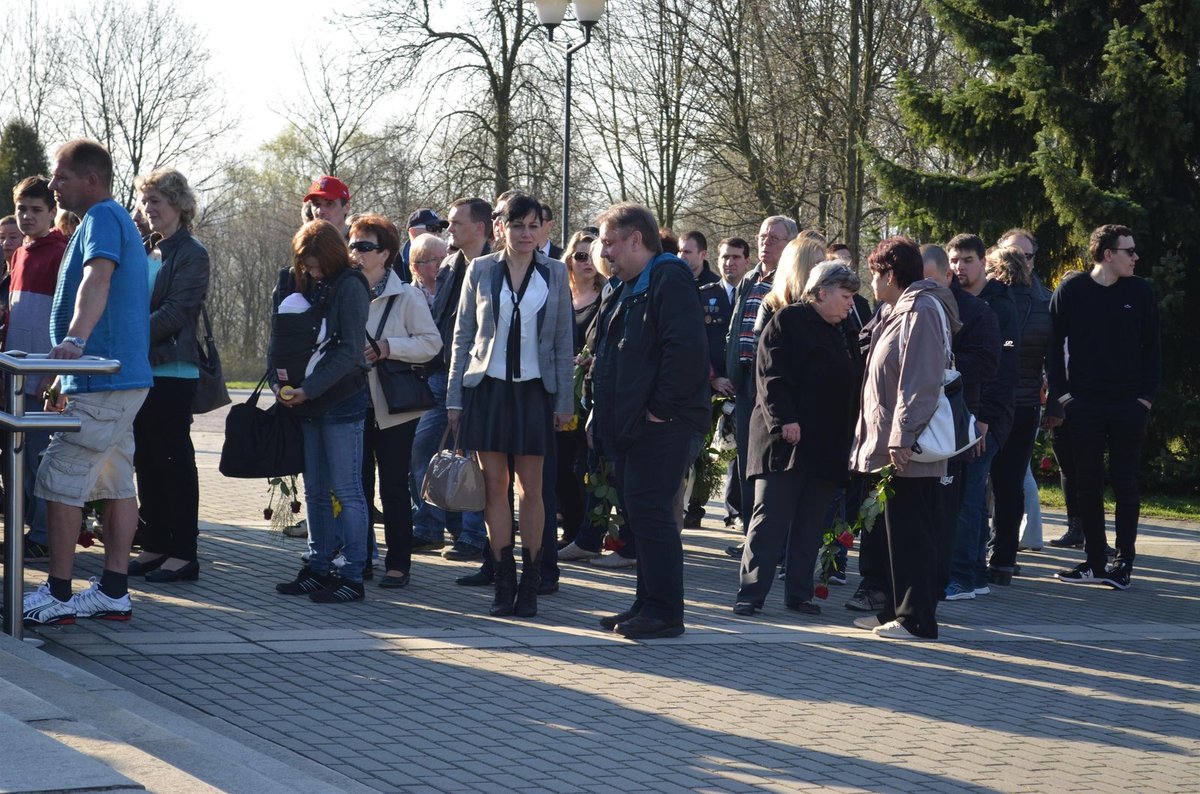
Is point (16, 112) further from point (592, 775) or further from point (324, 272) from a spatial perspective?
point (592, 775)

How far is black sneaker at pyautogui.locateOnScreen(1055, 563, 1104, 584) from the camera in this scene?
9.61 m

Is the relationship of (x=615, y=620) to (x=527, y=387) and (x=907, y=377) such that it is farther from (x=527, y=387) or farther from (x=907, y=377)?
(x=907, y=377)

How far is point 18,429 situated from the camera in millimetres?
5824

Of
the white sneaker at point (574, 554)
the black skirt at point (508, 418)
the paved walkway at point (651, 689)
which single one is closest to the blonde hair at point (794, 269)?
the black skirt at point (508, 418)

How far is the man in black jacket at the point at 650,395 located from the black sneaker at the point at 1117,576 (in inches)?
146

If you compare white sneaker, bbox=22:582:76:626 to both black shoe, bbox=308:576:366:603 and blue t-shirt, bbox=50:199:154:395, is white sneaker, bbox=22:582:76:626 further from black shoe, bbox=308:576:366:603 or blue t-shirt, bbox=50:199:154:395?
black shoe, bbox=308:576:366:603

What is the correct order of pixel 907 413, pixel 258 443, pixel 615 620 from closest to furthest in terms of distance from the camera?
pixel 615 620 < pixel 907 413 < pixel 258 443

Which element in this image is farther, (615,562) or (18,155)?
(18,155)

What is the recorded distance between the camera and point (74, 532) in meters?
6.59

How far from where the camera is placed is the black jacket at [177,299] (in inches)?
307

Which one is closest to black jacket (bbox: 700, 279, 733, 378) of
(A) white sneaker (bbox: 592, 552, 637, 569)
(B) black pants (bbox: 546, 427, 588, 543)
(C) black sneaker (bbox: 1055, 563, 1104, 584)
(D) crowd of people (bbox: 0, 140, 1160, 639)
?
(D) crowd of people (bbox: 0, 140, 1160, 639)

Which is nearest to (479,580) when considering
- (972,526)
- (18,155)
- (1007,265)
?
(972,526)

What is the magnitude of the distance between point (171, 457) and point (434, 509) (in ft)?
7.28

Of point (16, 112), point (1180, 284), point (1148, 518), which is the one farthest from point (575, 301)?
point (16, 112)
